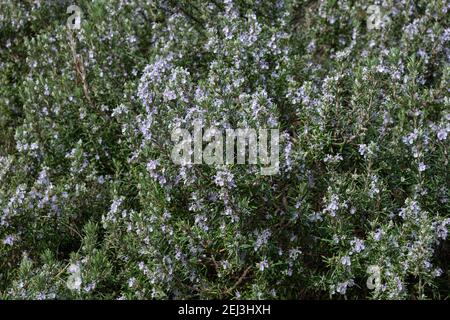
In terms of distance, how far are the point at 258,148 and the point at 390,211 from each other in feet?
2.41

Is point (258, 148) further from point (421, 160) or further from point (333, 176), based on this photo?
point (421, 160)

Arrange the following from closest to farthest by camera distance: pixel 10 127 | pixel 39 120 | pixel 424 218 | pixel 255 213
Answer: pixel 424 218, pixel 255 213, pixel 39 120, pixel 10 127

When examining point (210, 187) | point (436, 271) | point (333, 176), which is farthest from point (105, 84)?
point (436, 271)

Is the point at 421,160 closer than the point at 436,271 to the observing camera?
No

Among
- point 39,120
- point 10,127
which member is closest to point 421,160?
point 39,120

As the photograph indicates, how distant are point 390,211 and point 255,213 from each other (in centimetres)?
64

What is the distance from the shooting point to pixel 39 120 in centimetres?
400

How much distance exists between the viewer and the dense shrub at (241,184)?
301 cm

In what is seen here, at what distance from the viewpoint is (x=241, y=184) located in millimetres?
2947

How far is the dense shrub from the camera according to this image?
9.87 feet

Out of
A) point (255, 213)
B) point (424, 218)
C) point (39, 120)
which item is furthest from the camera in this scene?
point (39, 120)
